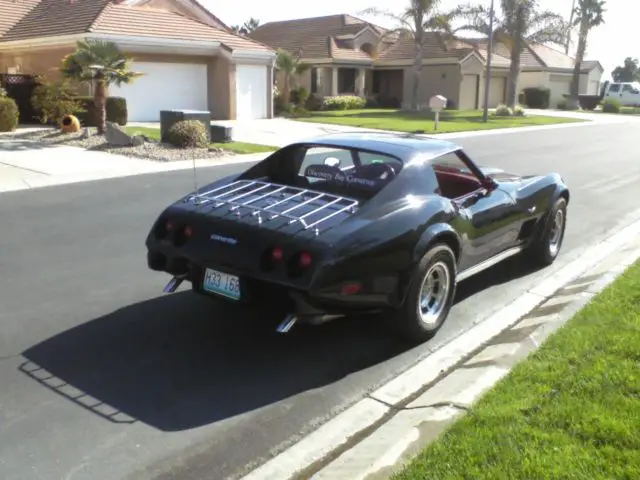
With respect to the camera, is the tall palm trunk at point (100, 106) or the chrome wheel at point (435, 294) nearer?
the chrome wheel at point (435, 294)

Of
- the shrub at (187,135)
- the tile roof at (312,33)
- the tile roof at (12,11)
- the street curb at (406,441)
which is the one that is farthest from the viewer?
the tile roof at (312,33)

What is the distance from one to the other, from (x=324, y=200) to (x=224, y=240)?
81cm

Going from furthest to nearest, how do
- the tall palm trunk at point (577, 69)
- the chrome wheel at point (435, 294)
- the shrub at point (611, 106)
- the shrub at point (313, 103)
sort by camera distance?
the tall palm trunk at point (577, 69), the shrub at point (611, 106), the shrub at point (313, 103), the chrome wheel at point (435, 294)

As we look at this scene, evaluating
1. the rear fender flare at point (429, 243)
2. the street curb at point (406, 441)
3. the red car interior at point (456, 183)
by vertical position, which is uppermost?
the red car interior at point (456, 183)

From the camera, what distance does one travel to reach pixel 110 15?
23953mm

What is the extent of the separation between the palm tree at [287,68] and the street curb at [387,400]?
90.5 ft

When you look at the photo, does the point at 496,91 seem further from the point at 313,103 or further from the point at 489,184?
the point at 489,184

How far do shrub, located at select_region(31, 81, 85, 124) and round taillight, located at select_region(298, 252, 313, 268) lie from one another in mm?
17827

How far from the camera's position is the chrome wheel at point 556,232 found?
666cm

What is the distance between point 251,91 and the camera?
28.0 meters

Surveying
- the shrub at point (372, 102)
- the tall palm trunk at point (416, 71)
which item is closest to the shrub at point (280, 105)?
the tall palm trunk at point (416, 71)

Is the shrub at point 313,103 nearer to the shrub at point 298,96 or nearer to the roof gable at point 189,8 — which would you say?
the shrub at point 298,96

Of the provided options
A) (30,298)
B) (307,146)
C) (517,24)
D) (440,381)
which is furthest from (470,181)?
(517,24)

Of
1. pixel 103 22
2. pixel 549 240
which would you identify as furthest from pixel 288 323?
pixel 103 22
